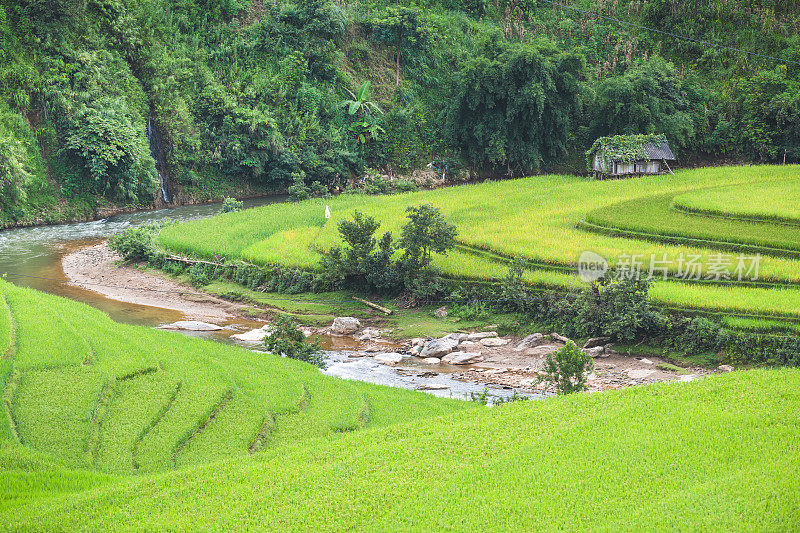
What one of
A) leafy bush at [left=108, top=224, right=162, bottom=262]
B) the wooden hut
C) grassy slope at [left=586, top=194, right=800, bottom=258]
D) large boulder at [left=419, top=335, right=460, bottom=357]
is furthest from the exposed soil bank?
the wooden hut

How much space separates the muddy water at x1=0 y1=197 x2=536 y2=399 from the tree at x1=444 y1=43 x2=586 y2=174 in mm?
10359

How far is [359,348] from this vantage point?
53.8ft

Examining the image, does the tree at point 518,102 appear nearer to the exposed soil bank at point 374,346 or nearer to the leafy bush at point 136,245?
the leafy bush at point 136,245

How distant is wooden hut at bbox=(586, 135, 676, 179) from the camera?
2980 cm

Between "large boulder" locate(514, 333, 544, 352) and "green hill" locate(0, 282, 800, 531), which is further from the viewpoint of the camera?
"large boulder" locate(514, 333, 544, 352)

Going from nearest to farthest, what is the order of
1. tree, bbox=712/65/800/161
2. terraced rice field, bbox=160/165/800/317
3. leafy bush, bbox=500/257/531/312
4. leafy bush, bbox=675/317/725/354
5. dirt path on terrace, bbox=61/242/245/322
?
leafy bush, bbox=675/317/725/354, terraced rice field, bbox=160/165/800/317, leafy bush, bbox=500/257/531/312, dirt path on terrace, bbox=61/242/245/322, tree, bbox=712/65/800/161

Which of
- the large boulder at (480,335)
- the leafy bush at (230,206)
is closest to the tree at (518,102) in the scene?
the leafy bush at (230,206)

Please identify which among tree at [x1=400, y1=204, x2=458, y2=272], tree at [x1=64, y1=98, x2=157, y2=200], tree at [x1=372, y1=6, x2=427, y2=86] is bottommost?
tree at [x1=400, y1=204, x2=458, y2=272]

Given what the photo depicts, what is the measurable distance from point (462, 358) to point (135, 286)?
11.4 meters

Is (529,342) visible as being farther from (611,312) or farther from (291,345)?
(291,345)

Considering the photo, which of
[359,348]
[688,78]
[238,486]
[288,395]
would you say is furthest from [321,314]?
[688,78]

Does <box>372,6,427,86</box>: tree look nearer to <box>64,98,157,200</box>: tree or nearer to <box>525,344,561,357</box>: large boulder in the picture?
<box>64,98,157,200</box>: tree

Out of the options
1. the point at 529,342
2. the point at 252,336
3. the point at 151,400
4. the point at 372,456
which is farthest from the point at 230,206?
the point at 372,456

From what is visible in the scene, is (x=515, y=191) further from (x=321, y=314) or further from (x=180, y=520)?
(x=180, y=520)
